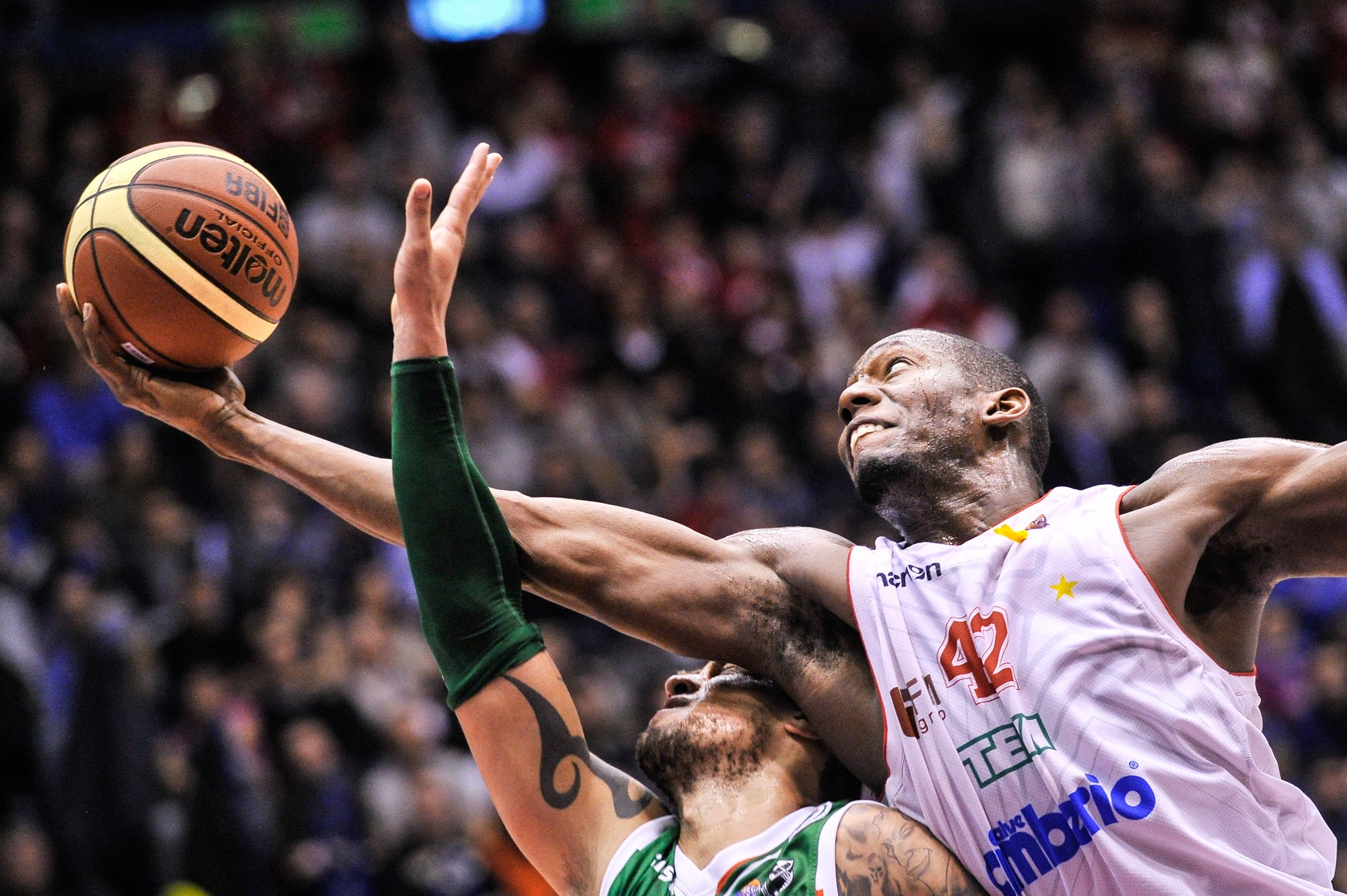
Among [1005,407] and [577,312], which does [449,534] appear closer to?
[1005,407]

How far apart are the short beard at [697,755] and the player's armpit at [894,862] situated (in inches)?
12.9

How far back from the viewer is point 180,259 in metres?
3.58

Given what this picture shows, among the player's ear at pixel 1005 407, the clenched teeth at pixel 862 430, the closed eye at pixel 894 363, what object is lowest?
the player's ear at pixel 1005 407

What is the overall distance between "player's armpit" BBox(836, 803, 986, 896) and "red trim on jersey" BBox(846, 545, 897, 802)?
0.40ft

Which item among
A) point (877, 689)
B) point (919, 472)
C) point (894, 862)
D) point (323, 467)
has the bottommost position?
point (894, 862)

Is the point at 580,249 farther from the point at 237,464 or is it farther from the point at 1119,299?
the point at 1119,299

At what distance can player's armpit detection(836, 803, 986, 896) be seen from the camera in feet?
10.1

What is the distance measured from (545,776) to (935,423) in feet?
4.10

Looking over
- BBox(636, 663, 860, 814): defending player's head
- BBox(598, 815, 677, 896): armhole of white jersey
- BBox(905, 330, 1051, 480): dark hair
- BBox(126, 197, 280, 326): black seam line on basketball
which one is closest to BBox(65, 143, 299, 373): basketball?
BBox(126, 197, 280, 326): black seam line on basketball

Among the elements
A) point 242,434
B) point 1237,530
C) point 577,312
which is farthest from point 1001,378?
point 577,312

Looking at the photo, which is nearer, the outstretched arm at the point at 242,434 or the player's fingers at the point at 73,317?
the outstretched arm at the point at 242,434

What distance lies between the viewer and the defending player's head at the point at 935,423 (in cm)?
350

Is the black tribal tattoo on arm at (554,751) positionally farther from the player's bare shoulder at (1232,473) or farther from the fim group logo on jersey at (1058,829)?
the player's bare shoulder at (1232,473)

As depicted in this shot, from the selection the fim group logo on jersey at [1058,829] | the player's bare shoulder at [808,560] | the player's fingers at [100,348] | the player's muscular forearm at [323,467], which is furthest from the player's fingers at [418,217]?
the fim group logo on jersey at [1058,829]
